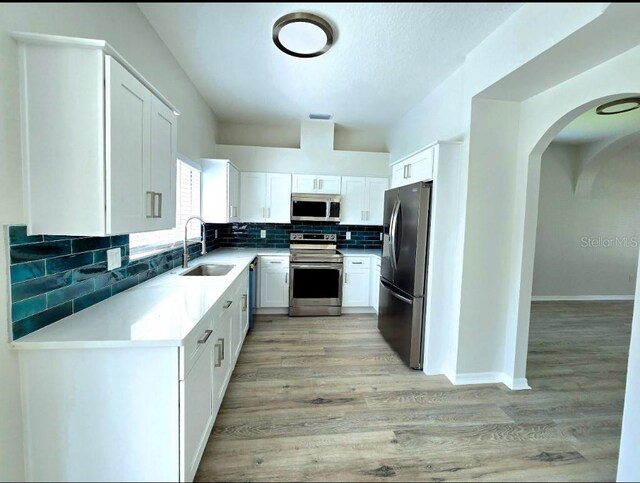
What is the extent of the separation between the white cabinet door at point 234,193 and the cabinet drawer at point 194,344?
2.09 metres

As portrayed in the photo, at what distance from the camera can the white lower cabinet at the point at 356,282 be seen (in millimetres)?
3955

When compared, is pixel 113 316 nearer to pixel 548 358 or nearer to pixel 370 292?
pixel 370 292

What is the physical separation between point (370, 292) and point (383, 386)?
1.70 metres

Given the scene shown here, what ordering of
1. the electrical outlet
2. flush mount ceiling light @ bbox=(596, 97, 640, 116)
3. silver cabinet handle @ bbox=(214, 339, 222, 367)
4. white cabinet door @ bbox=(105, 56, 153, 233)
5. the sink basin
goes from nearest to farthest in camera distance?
white cabinet door @ bbox=(105, 56, 153, 233), the electrical outlet, silver cabinet handle @ bbox=(214, 339, 222, 367), flush mount ceiling light @ bbox=(596, 97, 640, 116), the sink basin

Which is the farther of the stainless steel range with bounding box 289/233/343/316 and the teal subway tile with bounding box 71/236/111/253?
the stainless steel range with bounding box 289/233/343/316

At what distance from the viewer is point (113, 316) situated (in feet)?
4.77

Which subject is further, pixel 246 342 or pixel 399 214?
pixel 246 342

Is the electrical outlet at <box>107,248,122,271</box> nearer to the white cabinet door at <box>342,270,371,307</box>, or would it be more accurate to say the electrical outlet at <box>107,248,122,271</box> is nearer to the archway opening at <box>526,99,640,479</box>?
the white cabinet door at <box>342,270,371,307</box>

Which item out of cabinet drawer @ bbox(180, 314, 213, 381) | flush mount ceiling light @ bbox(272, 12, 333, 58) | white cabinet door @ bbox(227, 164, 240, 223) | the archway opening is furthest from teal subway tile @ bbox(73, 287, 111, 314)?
the archway opening

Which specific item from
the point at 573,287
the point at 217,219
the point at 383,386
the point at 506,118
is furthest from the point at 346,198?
the point at 573,287

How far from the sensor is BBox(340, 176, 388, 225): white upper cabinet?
4215 mm

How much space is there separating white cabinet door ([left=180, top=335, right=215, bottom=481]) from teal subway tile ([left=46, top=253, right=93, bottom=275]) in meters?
0.78

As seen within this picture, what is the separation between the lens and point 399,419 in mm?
1990

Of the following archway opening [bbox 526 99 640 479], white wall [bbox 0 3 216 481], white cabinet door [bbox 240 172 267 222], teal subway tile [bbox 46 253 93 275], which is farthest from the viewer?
white cabinet door [bbox 240 172 267 222]
